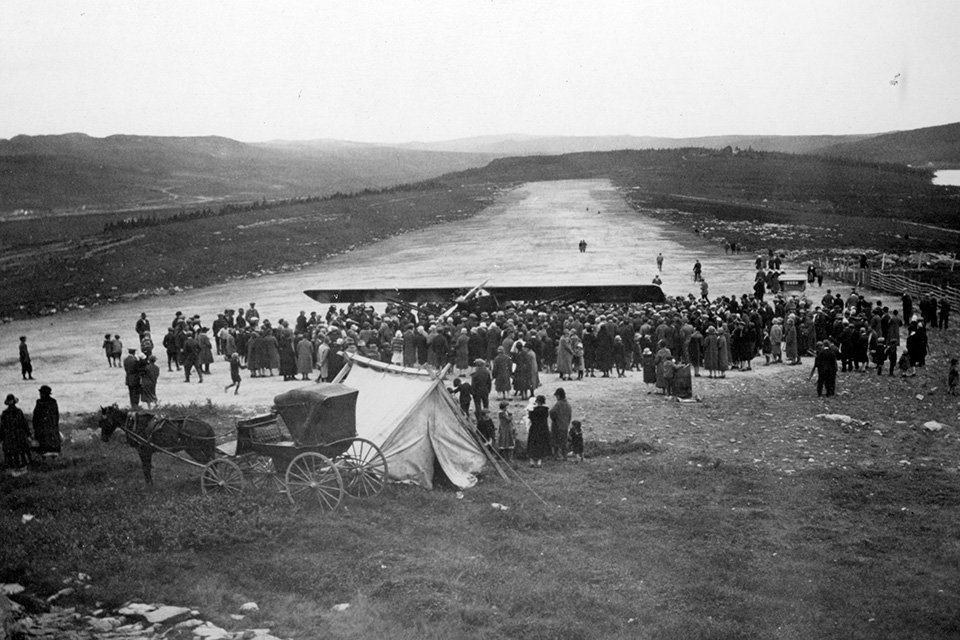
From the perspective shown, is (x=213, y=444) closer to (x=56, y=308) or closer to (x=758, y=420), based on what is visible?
(x=758, y=420)

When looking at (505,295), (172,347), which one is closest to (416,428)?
(172,347)

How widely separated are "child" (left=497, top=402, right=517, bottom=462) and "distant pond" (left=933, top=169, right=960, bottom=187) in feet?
358

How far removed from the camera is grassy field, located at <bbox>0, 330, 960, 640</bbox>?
905cm

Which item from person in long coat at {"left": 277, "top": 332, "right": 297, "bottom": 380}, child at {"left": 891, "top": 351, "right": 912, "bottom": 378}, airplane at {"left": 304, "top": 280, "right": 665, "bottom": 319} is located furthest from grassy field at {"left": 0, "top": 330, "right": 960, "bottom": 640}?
airplane at {"left": 304, "top": 280, "right": 665, "bottom": 319}

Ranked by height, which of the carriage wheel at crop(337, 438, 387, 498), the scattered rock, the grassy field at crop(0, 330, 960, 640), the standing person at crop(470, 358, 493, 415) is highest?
the standing person at crop(470, 358, 493, 415)

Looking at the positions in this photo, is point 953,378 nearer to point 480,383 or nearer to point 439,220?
point 480,383

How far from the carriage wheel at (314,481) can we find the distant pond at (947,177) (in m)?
113

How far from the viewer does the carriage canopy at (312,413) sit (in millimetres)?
12344

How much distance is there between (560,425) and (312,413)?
5207 mm

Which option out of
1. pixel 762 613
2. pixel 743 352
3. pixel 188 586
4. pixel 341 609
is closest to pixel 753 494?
pixel 762 613

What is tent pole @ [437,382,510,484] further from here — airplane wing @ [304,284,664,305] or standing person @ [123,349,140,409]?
airplane wing @ [304,284,664,305]

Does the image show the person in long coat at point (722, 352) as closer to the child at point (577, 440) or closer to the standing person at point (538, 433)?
the child at point (577, 440)

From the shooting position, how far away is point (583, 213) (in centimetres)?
7106

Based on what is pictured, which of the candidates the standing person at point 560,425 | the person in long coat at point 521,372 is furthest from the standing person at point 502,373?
the standing person at point 560,425
